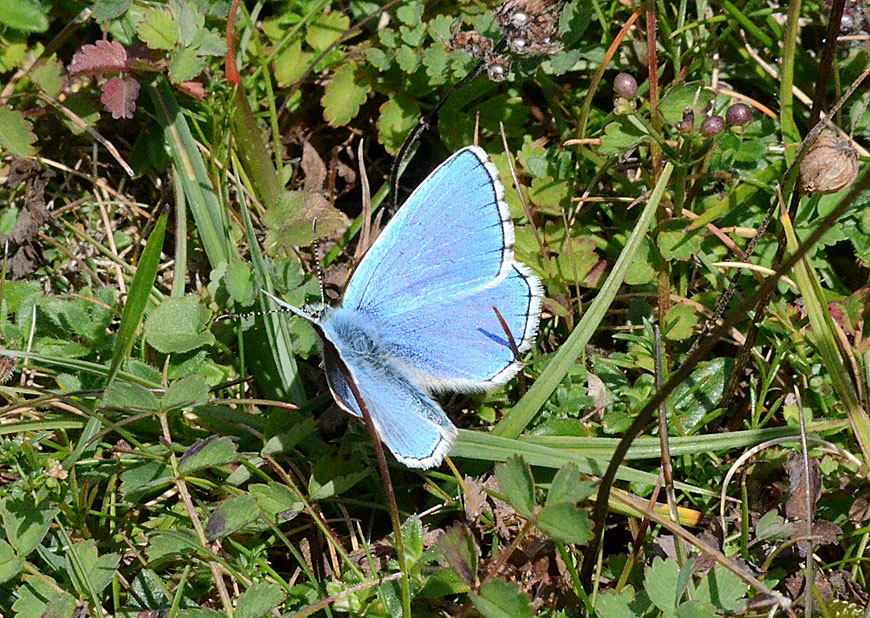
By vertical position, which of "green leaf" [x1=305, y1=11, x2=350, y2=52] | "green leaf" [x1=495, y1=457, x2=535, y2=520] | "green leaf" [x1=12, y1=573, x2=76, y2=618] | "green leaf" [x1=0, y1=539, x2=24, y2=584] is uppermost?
"green leaf" [x1=305, y1=11, x2=350, y2=52]

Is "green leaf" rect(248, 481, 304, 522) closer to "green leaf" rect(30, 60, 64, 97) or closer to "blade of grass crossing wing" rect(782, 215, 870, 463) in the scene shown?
"blade of grass crossing wing" rect(782, 215, 870, 463)

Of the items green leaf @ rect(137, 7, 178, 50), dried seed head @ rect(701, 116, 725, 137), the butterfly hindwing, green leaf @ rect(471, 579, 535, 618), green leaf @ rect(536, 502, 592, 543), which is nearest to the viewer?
green leaf @ rect(536, 502, 592, 543)

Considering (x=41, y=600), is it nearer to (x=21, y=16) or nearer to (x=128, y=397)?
(x=128, y=397)

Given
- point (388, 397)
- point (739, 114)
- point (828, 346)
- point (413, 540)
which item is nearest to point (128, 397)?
point (388, 397)

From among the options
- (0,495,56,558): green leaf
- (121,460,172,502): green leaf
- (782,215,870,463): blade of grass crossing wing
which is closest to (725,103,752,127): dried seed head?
(782,215,870,463): blade of grass crossing wing

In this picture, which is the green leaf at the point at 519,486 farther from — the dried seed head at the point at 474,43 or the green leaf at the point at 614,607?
the dried seed head at the point at 474,43
